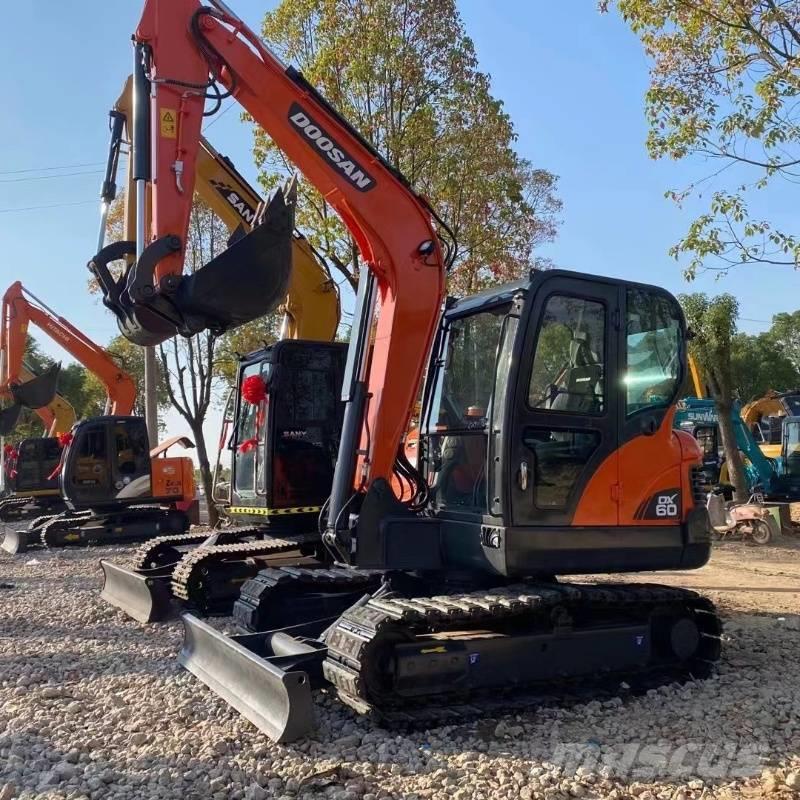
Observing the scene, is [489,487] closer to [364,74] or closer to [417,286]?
[417,286]

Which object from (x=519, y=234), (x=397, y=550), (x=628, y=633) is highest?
(x=519, y=234)

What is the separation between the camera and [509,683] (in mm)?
5363

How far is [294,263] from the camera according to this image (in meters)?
9.50

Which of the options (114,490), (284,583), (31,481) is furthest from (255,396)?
(31,481)

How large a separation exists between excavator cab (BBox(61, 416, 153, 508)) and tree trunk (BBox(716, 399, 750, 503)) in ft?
37.4

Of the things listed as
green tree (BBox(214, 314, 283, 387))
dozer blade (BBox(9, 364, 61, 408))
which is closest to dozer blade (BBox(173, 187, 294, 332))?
green tree (BBox(214, 314, 283, 387))

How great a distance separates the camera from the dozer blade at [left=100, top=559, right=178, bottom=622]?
8359 millimetres

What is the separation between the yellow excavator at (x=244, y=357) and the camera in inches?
328

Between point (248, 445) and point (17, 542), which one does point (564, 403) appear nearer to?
point (248, 445)

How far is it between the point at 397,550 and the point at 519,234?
9815 mm

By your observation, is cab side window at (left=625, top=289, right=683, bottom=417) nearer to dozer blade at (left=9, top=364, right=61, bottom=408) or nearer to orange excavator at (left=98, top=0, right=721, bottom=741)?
orange excavator at (left=98, top=0, right=721, bottom=741)

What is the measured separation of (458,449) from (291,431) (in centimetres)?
272

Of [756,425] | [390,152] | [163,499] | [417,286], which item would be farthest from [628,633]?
[756,425]

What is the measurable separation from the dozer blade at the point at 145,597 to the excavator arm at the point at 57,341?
1030 centimetres
